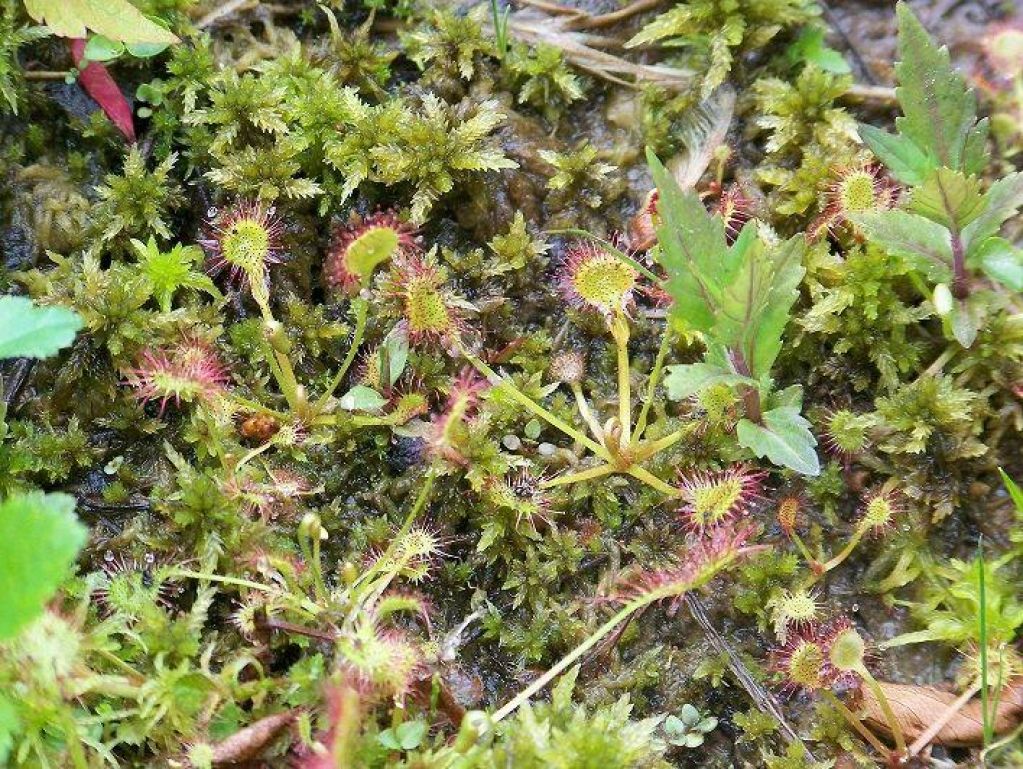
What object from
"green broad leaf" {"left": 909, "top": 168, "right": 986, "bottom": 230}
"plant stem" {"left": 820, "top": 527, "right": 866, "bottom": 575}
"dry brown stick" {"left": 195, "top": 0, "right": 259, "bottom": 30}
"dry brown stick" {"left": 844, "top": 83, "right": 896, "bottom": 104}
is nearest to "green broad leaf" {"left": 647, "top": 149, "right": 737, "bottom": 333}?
"green broad leaf" {"left": 909, "top": 168, "right": 986, "bottom": 230}

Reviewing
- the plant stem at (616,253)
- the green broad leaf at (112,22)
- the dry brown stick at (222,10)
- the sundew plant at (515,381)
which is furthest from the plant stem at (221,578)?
the dry brown stick at (222,10)

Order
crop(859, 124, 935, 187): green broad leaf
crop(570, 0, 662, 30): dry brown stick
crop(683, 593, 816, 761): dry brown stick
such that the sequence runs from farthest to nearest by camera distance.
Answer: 1. crop(570, 0, 662, 30): dry brown stick
2. crop(859, 124, 935, 187): green broad leaf
3. crop(683, 593, 816, 761): dry brown stick

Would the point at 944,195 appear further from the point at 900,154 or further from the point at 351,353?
the point at 351,353

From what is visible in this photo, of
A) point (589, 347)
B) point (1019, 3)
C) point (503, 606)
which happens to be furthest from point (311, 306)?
point (1019, 3)

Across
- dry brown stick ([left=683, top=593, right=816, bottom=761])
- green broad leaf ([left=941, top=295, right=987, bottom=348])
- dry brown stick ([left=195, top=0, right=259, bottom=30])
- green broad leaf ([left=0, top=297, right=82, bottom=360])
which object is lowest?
dry brown stick ([left=683, top=593, right=816, bottom=761])

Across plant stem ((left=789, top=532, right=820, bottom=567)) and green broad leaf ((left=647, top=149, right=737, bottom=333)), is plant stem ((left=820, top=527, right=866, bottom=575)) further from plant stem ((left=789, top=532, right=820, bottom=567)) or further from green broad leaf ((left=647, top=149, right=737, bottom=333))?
green broad leaf ((left=647, top=149, right=737, bottom=333))

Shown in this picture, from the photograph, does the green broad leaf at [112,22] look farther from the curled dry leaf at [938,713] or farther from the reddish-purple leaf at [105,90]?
the curled dry leaf at [938,713]
